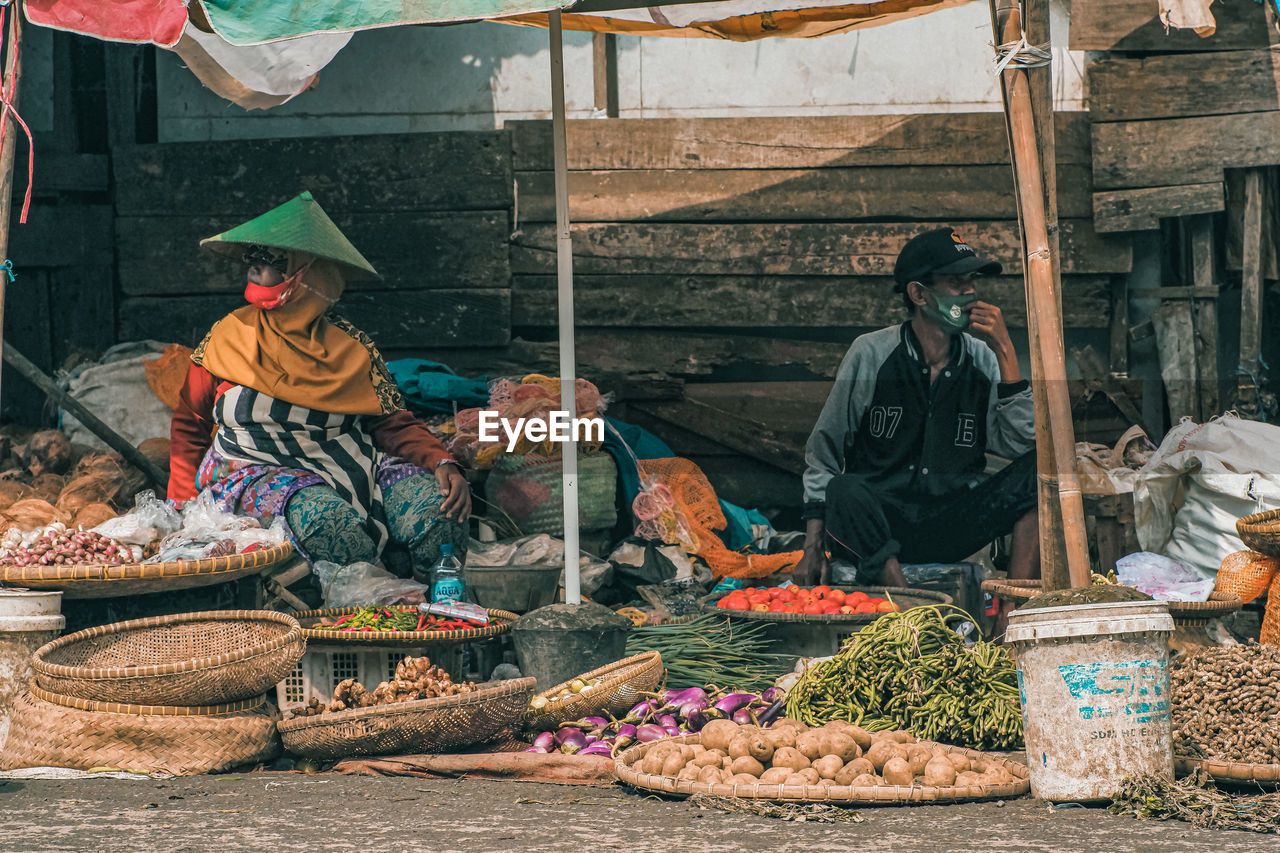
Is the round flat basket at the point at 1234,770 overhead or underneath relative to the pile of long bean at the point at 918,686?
underneath

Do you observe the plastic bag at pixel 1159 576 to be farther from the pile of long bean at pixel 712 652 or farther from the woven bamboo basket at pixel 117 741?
the woven bamboo basket at pixel 117 741

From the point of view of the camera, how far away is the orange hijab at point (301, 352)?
241 inches

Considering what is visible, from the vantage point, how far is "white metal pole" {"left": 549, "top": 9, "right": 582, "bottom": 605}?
204 inches

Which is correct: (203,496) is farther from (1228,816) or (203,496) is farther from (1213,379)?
(1213,379)

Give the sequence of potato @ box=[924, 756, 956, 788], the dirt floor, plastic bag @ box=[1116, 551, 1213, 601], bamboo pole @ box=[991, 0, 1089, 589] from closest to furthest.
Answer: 1. the dirt floor
2. potato @ box=[924, 756, 956, 788]
3. bamboo pole @ box=[991, 0, 1089, 589]
4. plastic bag @ box=[1116, 551, 1213, 601]

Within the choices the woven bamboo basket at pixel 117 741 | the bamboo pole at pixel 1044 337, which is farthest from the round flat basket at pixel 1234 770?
the woven bamboo basket at pixel 117 741

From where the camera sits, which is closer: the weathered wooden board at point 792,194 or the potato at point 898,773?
the potato at point 898,773

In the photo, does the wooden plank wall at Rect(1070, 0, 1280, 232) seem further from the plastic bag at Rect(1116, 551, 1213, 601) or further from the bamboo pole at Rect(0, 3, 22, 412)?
the bamboo pole at Rect(0, 3, 22, 412)

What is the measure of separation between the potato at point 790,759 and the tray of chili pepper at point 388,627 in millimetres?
1412

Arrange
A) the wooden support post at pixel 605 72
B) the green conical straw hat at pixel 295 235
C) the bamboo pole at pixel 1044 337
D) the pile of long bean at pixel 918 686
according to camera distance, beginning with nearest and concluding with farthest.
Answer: the bamboo pole at pixel 1044 337 < the pile of long bean at pixel 918 686 < the green conical straw hat at pixel 295 235 < the wooden support post at pixel 605 72

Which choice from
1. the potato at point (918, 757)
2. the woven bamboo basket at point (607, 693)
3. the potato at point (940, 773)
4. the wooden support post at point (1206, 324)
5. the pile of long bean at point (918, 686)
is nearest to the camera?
the potato at point (940, 773)

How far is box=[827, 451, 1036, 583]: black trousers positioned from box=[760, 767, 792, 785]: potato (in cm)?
207

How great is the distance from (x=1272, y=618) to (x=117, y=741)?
3924mm

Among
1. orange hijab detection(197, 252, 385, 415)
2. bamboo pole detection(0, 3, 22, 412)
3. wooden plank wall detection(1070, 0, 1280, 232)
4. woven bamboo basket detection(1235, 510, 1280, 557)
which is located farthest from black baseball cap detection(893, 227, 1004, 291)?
bamboo pole detection(0, 3, 22, 412)
